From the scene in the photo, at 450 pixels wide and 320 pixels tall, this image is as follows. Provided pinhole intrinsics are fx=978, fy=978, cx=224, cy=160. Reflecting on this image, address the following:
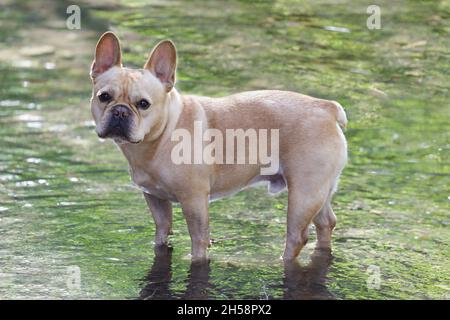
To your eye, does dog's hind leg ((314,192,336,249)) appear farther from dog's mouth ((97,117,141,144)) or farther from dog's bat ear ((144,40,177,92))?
dog's mouth ((97,117,141,144))

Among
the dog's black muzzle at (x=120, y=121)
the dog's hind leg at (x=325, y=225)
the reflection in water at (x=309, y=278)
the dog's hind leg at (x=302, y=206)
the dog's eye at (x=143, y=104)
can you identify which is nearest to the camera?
the dog's black muzzle at (x=120, y=121)

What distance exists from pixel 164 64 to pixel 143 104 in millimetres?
387

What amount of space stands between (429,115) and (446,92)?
0.95 m

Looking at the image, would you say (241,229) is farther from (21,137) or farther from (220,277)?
(21,137)

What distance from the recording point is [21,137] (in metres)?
10.6

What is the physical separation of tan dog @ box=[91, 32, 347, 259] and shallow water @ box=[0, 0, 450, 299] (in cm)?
44

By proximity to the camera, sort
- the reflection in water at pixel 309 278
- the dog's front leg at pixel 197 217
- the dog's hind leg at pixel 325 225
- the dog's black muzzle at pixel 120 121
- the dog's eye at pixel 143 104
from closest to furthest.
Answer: the dog's black muzzle at pixel 120 121, the dog's eye at pixel 143 104, the reflection in water at pixel 309 278, the dog's front leg at pixel 197 217, the dog's hind leg at pixel 325 225

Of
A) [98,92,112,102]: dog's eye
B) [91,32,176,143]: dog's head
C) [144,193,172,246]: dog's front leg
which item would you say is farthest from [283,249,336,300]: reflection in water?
[98,92,112,102]: dog's eye

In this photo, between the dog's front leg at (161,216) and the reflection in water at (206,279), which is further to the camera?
the dog's front leg at (161,216)

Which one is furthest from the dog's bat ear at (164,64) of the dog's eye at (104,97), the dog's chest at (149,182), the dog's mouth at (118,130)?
the dog's chest at (149,182)

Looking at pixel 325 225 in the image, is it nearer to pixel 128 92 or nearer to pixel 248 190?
pixel 248 190

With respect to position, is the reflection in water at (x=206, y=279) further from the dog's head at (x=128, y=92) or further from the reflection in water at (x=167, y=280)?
the dog's head at (x=128, y=92)

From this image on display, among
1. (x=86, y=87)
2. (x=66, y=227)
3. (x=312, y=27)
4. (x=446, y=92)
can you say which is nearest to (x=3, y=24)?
(x=86, y=87)

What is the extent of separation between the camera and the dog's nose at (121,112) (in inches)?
255
